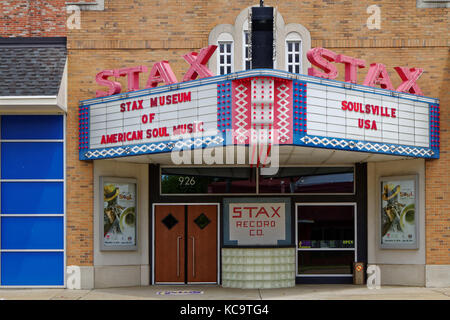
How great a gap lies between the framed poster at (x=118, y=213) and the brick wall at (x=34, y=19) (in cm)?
394

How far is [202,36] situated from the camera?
1593 cm

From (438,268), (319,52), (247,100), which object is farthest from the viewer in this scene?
(438,268)

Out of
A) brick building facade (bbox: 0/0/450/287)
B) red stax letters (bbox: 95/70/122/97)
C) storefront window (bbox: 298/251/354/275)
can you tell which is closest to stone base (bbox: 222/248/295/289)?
storefront window (bbox: 298/251/354/275)

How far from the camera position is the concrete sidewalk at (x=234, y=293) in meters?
13.8

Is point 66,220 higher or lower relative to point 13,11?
lower

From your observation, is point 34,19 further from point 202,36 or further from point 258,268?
point 258,268

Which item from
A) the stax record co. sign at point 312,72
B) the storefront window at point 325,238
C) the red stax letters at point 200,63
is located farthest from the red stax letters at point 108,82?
the storefront window at point 325,238

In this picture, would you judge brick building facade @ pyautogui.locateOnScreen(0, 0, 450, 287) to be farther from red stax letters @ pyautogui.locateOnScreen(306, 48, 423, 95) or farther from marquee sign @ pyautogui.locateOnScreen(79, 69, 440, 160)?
red stax letters @ pyautogui.locateOnScreen(306, 48, 423, 95)

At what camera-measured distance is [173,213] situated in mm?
16500

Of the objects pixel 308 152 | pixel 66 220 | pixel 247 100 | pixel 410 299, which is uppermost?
pixel 247 100

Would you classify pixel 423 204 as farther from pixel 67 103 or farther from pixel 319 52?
pixel 67 103

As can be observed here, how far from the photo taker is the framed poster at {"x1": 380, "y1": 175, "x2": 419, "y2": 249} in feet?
51.1

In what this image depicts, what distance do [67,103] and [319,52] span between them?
20.5ft

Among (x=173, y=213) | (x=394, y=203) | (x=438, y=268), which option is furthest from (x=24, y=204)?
(x=438, y=268)
